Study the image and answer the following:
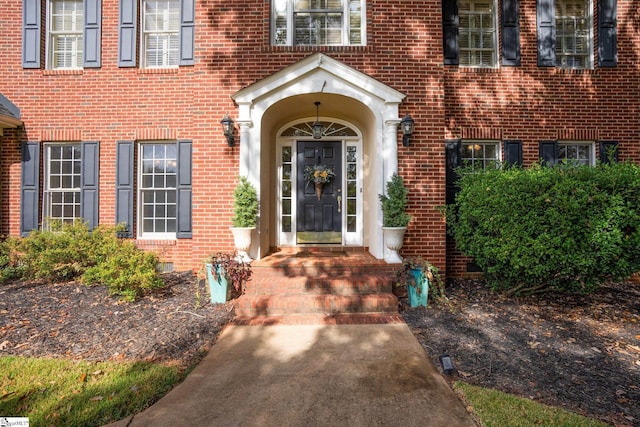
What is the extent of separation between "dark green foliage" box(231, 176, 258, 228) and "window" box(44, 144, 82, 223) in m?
3.96

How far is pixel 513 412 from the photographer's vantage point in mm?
2291

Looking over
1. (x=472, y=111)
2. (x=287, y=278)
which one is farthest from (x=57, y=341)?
(x=472, y=111)

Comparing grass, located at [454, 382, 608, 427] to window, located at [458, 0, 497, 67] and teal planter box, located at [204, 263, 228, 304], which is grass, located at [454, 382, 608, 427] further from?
window, located at [458, 0, 497, 67]

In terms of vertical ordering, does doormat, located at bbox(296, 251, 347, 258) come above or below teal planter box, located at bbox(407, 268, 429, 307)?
above

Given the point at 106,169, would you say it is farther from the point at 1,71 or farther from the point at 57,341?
the point at 57,341

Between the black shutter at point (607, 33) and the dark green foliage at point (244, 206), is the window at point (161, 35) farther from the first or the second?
the black shutter at point (607, 33)

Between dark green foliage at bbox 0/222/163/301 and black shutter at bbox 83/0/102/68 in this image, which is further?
black shutter at bbox 83/0/102/68

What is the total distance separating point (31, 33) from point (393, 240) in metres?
8.19

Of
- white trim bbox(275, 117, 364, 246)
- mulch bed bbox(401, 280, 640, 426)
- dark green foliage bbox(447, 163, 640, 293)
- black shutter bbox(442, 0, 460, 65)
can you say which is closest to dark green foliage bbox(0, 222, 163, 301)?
white trim bbox(275, 117, 364, 246)

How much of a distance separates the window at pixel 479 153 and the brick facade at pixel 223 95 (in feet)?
0.69

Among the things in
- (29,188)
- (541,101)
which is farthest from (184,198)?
(541,101)

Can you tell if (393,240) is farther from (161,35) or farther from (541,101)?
(161,35)

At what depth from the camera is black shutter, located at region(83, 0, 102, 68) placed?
6047mm

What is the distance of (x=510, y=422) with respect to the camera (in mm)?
2189
